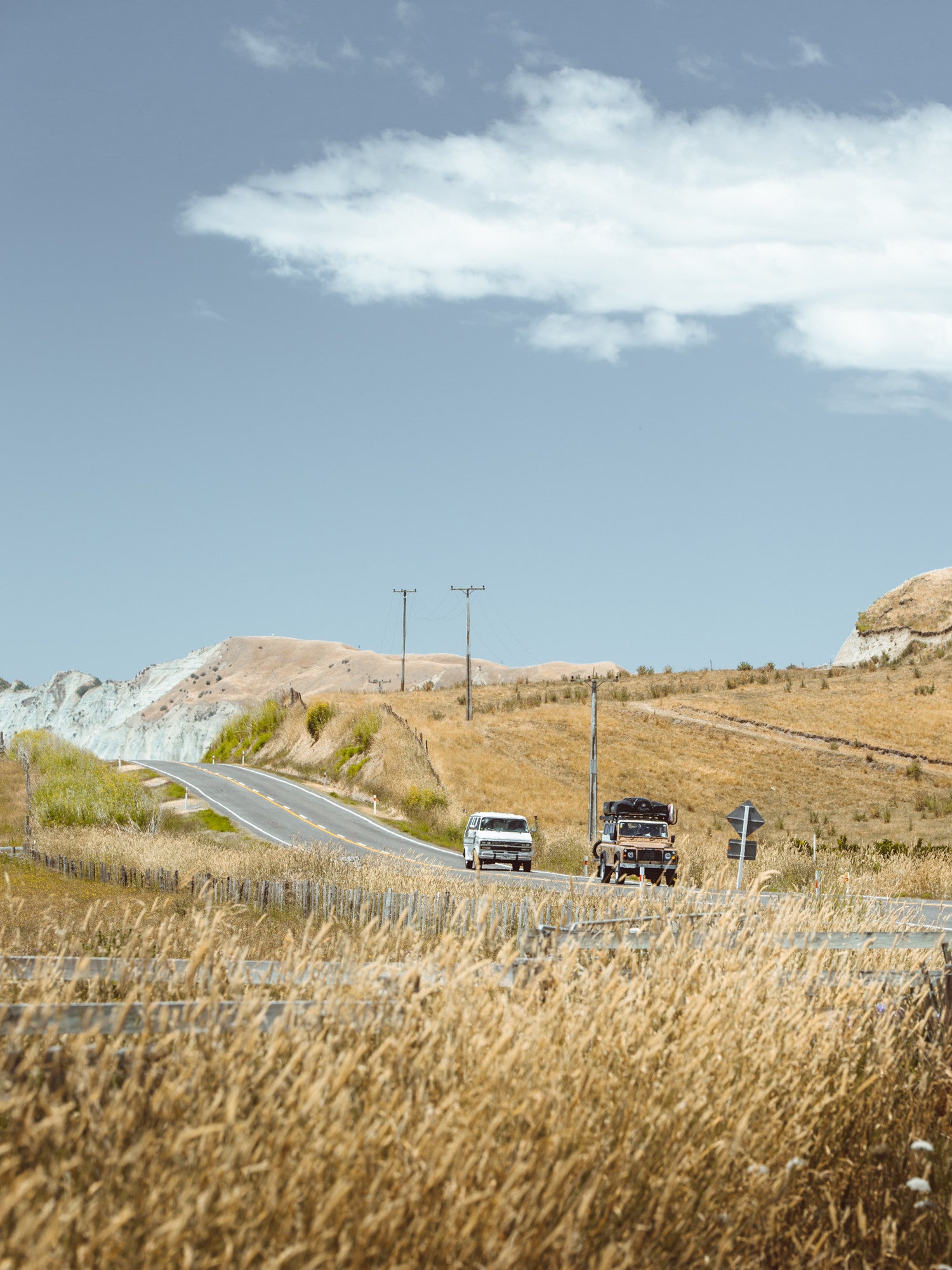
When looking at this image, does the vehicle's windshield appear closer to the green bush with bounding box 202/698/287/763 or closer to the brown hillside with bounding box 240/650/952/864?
the brown hillside with bounding box 240/650/952/864

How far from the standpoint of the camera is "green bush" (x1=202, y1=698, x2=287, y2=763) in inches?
3138

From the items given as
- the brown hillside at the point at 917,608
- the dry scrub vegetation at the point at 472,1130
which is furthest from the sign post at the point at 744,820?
the brown hillside at the point at 917,608

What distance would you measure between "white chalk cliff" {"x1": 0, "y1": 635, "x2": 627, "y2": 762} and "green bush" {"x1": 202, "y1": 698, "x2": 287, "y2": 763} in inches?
1997

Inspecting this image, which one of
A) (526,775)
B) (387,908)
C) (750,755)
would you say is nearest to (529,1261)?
(387,908)

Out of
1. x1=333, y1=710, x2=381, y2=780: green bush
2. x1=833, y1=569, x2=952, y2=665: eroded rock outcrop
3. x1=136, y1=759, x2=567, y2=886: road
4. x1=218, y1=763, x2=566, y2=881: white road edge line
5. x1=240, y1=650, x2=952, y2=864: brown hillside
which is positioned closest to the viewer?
x1=136, y1=759, x2=567, y2=886: road

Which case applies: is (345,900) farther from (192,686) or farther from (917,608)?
(192,686)

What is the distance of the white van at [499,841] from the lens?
36438mm

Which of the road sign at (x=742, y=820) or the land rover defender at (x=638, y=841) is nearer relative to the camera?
the road sign at (x=742, y=820)

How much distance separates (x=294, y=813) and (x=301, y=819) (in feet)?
4.99

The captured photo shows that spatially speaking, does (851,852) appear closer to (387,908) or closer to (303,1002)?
(387,908)

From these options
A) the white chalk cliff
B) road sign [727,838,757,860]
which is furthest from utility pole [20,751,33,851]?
the white chalk cliff

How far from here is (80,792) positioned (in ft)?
134

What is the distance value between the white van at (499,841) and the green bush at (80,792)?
35.4ft

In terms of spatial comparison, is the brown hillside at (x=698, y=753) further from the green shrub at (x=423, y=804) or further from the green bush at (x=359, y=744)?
the green bush at (x=359, y=744)
